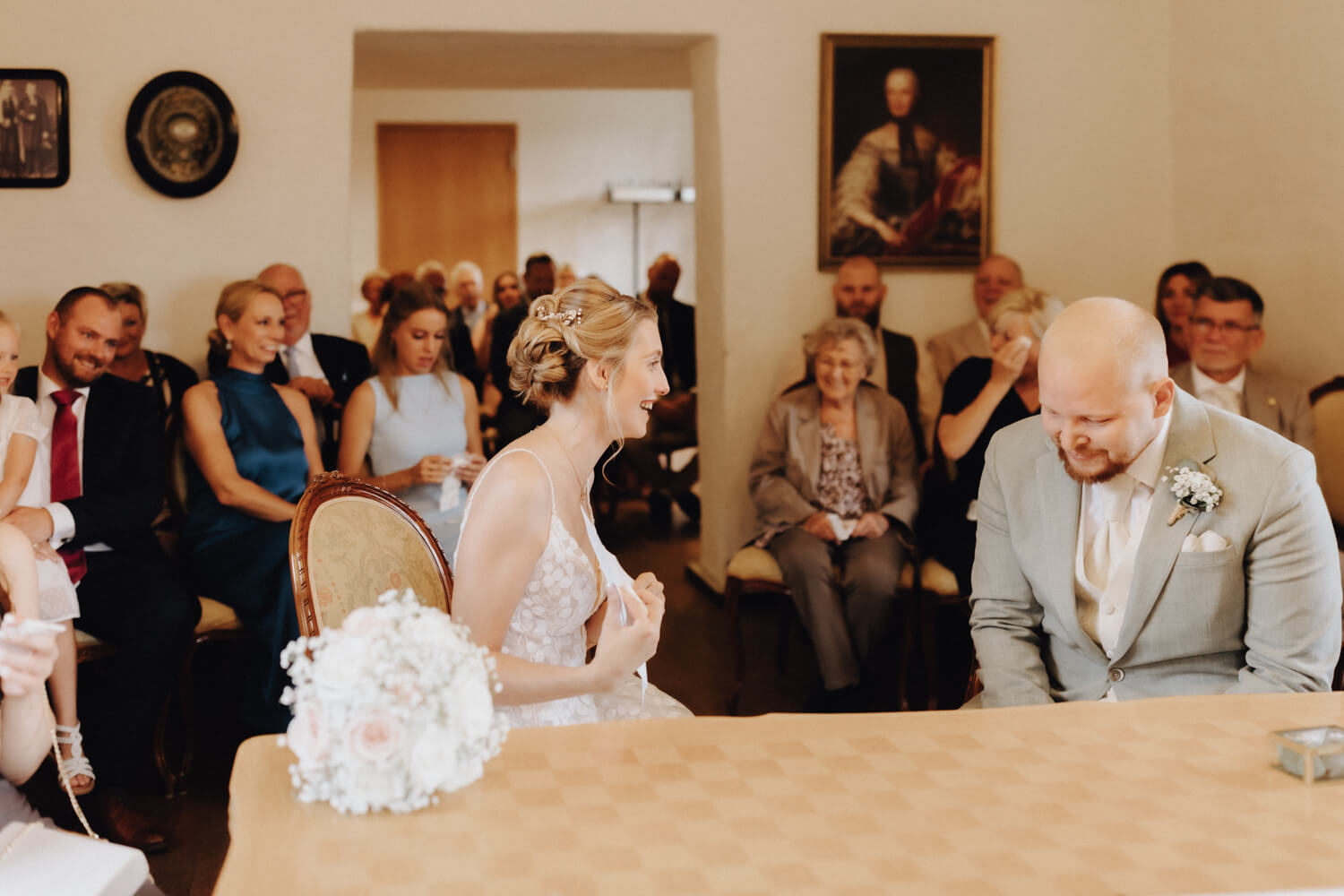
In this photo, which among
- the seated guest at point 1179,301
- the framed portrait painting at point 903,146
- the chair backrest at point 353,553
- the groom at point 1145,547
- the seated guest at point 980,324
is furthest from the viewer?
the framed portrait painting at point 903,146

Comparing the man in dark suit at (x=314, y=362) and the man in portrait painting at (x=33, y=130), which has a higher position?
the man in portrait painting at (x=33, y=130)

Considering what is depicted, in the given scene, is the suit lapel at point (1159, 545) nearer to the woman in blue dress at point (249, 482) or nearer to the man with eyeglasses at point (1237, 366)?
the man with eyeglasses at point (1237, 366)

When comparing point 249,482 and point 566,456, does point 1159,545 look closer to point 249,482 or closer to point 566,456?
point 566,456

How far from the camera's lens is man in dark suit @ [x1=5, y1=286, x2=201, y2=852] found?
3.93m

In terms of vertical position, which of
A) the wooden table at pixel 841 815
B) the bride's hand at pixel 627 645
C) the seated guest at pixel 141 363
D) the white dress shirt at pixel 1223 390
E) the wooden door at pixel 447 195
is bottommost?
the wooden table at pixel 841 815

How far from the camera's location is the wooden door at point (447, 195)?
11742 mm

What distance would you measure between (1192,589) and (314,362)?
3800mm

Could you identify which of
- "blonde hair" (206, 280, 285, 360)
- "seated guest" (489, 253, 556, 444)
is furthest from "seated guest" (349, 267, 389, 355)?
"blonde hair" (206, 280, 285, 360)

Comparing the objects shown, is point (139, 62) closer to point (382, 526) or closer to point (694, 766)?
point (382, 526)

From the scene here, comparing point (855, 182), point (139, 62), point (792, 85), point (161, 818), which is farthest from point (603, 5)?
point (161, 818)

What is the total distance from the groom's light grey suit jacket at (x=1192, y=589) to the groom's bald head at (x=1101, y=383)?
4.9 inches

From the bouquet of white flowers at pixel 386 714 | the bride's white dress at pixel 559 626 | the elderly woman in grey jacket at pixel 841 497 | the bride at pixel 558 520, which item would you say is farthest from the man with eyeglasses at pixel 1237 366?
the bouquet of white flowers at pixel 386 714

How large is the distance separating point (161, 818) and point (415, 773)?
2577mm

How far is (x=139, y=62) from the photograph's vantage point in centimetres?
533
